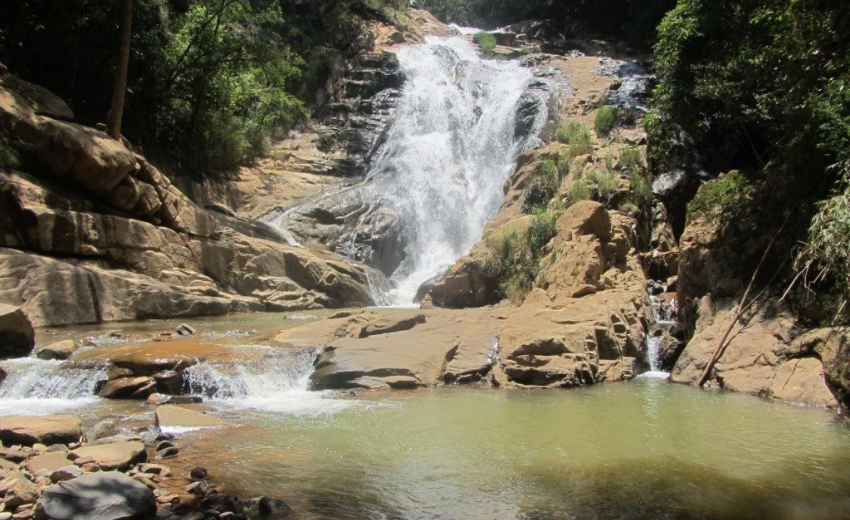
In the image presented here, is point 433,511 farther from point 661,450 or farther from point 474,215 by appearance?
point 474,215

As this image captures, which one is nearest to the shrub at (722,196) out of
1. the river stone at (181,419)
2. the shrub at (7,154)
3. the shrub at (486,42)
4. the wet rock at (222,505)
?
the river stone at (181,419)

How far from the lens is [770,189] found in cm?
982

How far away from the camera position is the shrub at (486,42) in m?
35.7

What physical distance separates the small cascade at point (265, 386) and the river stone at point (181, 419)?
3.22ft

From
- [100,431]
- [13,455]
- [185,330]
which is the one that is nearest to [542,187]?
[185,330]

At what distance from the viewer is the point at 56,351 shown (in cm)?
933

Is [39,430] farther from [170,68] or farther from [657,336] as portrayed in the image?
[170,68]

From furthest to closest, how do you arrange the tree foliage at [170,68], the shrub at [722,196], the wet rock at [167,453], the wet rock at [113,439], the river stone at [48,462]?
the tree foliage at [170,68], the shrub at [722,196], the wet rock at [113,439], the wet rock at [167,453], the river stone at [48,462]

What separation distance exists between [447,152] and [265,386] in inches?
741

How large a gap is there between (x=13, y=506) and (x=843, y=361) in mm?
8457

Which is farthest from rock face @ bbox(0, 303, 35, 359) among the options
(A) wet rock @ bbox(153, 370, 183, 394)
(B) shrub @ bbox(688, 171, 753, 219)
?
(B) shrub @ bbox(688, 171, 753, 219)

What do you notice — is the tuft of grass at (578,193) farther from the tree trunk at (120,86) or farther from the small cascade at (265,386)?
the tree trunk at (120,86)

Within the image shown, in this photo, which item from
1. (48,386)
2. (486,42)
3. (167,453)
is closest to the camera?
(167,453)

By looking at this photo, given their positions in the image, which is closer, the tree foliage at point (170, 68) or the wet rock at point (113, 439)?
the wet rock at point (113, 439)
